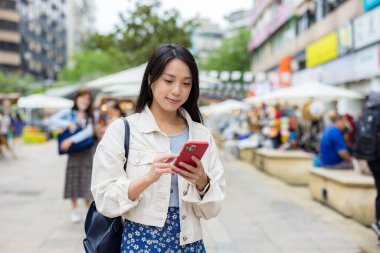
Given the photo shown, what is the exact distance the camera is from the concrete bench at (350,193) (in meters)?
6.84

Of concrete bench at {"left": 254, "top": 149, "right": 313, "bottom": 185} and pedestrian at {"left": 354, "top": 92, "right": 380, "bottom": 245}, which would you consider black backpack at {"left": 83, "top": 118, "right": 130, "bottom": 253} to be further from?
concrete bench at {"left": 254, "top": 149, "right": 313, "bottom": 185}

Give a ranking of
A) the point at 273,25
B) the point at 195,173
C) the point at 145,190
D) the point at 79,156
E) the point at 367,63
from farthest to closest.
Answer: the point at 273,25 → the point at 367,63 → the point at 79,156 → the point at 145,190 → the point at 195,173

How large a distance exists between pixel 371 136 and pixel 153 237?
148 inches

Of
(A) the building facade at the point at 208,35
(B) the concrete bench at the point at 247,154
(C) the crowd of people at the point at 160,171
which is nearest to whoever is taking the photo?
(C) the crowd of people at the point at 160,171

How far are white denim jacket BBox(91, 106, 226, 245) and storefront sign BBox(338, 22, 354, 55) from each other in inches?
643

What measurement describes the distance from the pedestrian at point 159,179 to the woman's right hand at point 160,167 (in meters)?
0.04

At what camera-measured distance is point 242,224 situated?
22.7ft

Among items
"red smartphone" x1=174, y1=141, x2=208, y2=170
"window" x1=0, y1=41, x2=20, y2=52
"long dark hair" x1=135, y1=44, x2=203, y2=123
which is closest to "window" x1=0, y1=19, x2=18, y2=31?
"window" x1=0, y1=41, x2=20, y2=52

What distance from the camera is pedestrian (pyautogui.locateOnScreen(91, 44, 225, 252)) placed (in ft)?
7.08

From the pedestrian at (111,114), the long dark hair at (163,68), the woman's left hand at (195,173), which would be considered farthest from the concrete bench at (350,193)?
the woman's left hand at (195,173)

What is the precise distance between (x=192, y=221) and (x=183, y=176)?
292 millimetres

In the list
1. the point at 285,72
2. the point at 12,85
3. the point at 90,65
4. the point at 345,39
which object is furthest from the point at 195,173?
the point at 90,65

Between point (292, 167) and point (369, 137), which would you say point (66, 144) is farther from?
point (292, 167)

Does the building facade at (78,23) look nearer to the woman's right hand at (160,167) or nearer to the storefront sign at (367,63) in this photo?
the storefront sign at (367,63)
